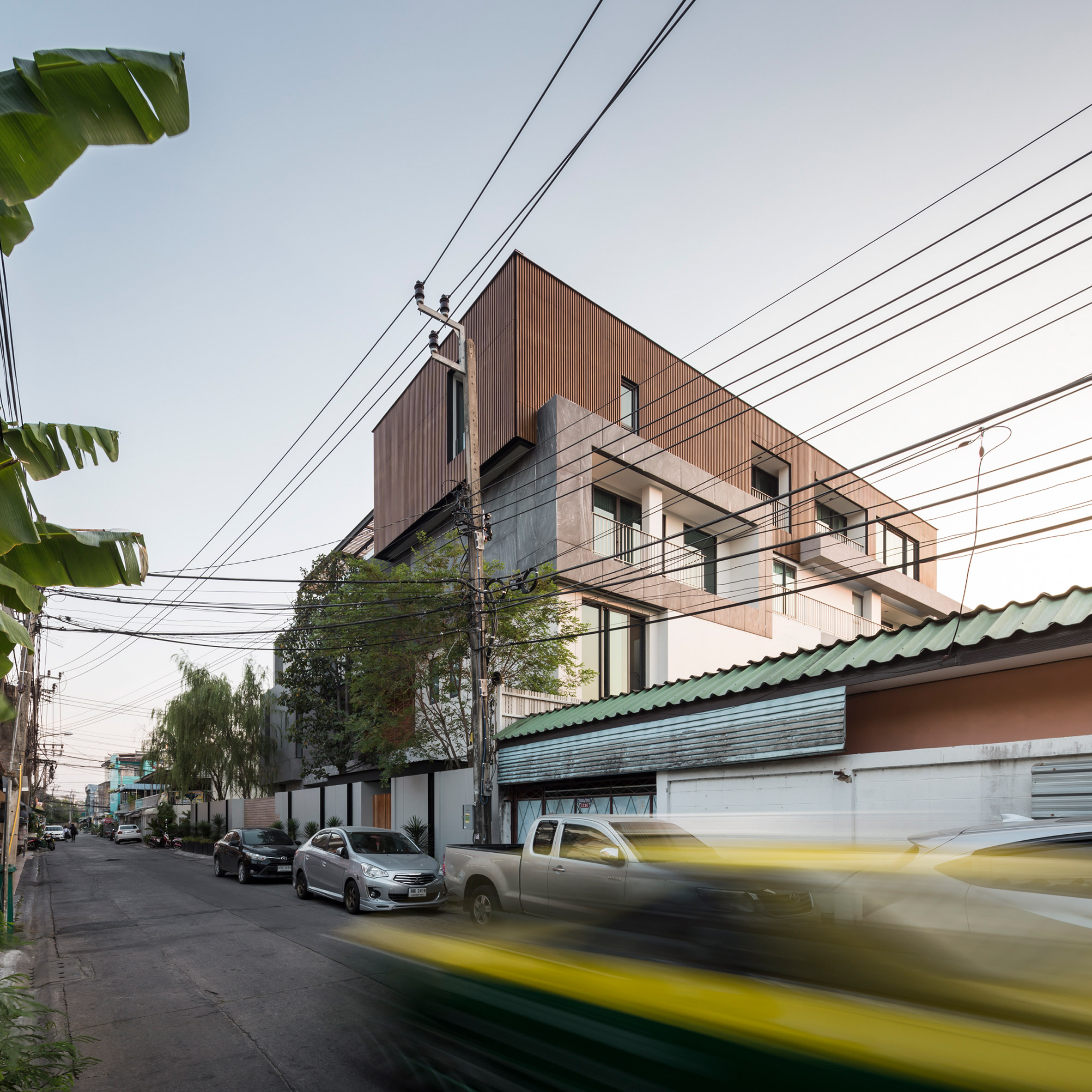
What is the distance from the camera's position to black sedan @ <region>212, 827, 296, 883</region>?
21500 mm

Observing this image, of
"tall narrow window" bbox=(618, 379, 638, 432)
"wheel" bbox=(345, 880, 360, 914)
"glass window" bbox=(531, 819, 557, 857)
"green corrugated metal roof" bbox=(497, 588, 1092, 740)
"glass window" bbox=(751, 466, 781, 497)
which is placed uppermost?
"tall narrow window" bbox=(618, 379, 638, 432)

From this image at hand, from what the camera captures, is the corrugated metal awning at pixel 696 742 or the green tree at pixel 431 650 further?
the green tree at pixel 431 650

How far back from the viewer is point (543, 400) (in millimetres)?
22344

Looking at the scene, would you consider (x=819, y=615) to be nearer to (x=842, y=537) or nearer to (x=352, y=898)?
(x=842, y=537)

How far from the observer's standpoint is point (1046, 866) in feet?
10.7

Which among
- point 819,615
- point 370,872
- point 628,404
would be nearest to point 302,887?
point 370,872

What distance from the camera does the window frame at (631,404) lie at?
2450 centimetres

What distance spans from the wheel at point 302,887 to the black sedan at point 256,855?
165 inches

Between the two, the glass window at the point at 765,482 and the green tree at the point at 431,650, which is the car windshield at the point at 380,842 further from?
the glass window at the point at 765,482

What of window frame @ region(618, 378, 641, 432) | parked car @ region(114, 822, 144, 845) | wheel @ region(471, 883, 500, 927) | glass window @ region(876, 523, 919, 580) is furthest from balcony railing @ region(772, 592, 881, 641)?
parked car @ region(114, 822, 144, 845)

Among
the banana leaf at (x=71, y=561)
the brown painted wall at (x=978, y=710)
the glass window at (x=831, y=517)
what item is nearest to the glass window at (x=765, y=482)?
the glass window at (x=831, y=517)

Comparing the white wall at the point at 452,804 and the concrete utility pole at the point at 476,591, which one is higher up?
the concrete utility pole at the point at 476,591

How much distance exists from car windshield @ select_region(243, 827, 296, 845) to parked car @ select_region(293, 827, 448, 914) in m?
5.49

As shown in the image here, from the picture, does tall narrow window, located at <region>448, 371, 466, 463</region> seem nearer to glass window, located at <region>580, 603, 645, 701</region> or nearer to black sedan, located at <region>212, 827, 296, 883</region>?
glass window, located at <region>580, 603, 645, 701</region>
